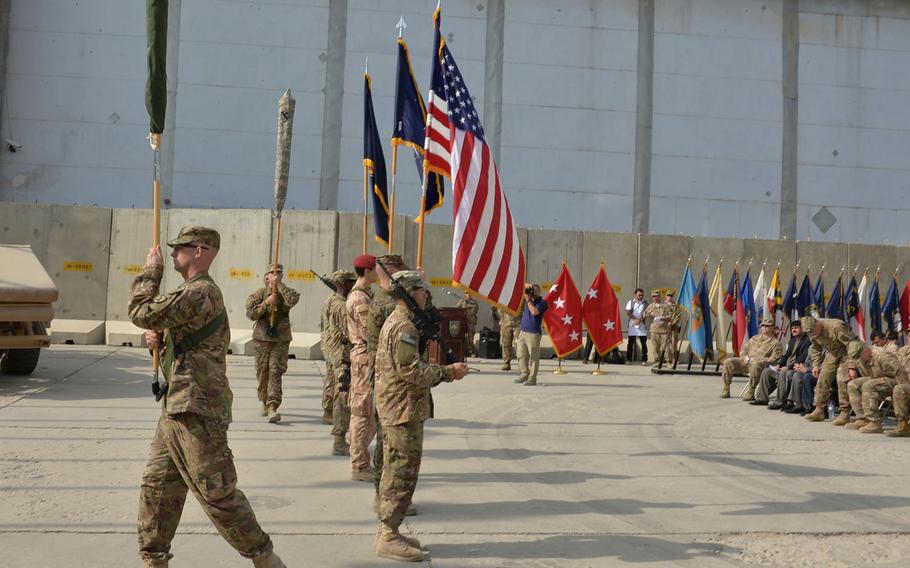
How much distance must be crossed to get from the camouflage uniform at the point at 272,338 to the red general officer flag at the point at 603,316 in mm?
9197

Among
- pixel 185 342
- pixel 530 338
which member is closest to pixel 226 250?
pixel 530 338

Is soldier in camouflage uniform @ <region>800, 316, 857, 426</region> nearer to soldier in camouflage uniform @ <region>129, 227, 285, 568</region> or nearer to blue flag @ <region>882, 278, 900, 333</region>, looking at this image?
blue flag @ <region>882, 278, 900, 333</region>

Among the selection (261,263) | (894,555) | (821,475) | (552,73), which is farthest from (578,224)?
(894,555)

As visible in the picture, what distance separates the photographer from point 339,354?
9148mm

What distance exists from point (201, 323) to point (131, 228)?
17.7m

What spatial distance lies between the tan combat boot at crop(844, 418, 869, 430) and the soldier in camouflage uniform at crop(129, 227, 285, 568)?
9.20 meters

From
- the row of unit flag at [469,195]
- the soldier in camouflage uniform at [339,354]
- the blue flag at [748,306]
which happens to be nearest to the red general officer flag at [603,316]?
the blue flag at [748,306]

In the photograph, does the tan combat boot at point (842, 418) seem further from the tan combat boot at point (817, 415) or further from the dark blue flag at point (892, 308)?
the dark blue flag at point (892, 308)

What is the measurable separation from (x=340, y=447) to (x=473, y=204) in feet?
9.10

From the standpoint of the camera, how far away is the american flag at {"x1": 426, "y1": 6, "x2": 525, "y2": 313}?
802 centimetres

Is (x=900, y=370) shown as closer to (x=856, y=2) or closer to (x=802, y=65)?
(x=802, y=65)

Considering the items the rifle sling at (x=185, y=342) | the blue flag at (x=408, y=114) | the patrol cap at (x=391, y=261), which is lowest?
the rifle sling at (x=185, y=342)

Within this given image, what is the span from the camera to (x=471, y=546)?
584 cm

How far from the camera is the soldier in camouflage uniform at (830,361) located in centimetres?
1165
